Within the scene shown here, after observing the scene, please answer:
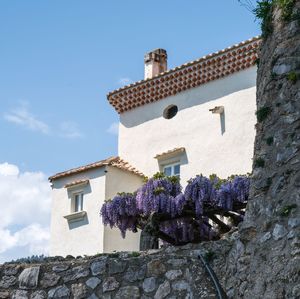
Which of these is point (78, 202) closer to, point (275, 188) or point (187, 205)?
point (187, 205)

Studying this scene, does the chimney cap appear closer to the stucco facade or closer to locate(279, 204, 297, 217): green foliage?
the stucco facade

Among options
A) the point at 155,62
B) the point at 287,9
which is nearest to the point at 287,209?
the point at 287,9

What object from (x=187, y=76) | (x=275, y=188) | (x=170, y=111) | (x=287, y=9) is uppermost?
(x=187, y=76)

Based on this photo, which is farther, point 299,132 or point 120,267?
point 120,267

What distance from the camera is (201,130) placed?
2412 cm

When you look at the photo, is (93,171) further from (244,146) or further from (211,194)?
(211,194)

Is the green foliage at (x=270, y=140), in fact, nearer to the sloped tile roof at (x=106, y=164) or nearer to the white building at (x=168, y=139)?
the white building at (x=168, y=139)

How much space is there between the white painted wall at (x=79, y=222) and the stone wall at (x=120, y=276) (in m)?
13.1

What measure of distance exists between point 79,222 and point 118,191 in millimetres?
1555

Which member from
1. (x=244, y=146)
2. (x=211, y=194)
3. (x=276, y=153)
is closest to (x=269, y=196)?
(x=276, y=153)

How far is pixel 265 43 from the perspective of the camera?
941 cm

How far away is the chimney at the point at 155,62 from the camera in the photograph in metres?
26.8

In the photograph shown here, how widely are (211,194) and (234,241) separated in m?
10.1

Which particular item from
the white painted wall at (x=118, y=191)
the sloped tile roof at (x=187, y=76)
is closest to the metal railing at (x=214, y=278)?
the sloped tile roof at (x=187, y=76)
